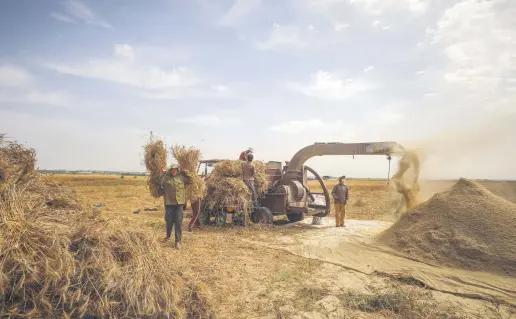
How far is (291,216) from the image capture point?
42.3ft

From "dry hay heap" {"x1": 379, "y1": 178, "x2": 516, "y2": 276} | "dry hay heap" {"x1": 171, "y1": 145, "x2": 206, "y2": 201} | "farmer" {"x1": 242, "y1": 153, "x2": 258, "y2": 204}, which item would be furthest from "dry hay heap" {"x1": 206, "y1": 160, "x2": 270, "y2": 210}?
"dry hay heap" {"x1": 379, "y1": 178, "x2": 516, "y2": 276}

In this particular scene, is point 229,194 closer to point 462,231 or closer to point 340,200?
point 340,200

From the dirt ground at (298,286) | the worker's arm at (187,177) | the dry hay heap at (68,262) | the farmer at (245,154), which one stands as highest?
the farmer at (245,154)

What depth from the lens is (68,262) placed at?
2926mm

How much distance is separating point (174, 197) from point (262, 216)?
4094mm

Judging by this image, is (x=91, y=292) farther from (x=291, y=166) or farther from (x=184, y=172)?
(x=291, y=166)

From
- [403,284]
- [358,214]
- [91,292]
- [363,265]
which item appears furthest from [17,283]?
[358,214]

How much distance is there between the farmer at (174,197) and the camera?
782 centimetres

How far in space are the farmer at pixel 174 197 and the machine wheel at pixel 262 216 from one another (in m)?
3.73

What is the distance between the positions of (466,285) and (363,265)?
70.3 inches

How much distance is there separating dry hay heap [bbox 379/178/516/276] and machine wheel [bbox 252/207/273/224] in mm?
3650

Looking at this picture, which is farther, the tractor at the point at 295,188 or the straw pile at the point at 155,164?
the tractor at the point at 295,188

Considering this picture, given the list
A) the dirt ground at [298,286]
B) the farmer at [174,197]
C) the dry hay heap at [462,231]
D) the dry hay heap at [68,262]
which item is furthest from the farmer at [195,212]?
the dry hay heap at [68,262]

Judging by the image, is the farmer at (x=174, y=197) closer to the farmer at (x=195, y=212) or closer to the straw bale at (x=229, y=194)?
the farmer at (x=195, y=212)
